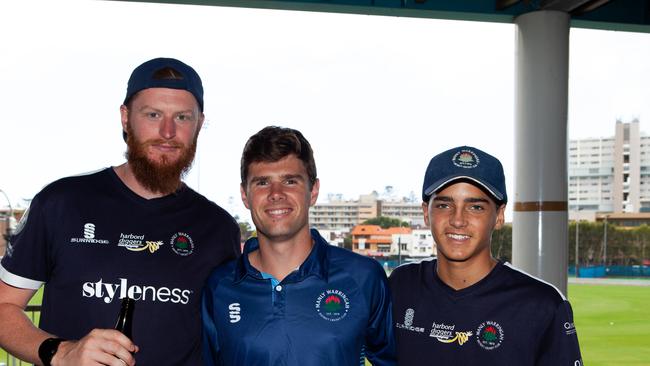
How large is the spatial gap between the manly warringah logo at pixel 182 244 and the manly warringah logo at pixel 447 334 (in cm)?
74

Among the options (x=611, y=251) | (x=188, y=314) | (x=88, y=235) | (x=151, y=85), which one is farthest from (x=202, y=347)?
(x=611, y=251)

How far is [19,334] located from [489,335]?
127 centimetres

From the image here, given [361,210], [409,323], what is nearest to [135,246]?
[409,323]

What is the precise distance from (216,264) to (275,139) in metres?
0.42

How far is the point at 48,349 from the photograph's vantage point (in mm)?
1617

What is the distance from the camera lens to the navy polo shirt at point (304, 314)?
66.6 inches

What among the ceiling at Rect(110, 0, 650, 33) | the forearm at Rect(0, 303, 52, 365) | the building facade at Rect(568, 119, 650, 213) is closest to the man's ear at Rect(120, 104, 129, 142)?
the forearm at Rect(0, 303, 52, 365)

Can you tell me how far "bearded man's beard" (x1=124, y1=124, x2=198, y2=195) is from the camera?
6.06 feet

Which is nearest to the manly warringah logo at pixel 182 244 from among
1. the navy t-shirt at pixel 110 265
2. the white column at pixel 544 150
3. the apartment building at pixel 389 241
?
the navy t-shirt at pixel 110 265

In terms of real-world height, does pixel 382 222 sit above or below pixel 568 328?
below

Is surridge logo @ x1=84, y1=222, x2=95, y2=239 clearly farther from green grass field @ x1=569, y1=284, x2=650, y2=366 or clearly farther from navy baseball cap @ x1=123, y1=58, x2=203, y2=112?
green grass field @ x1=569, y1=284, x2=650, y2=366

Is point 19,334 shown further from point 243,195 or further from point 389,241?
point 389,241

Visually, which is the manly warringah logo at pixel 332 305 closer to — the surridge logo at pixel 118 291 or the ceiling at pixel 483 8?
the surridge logo at pixel 118 291

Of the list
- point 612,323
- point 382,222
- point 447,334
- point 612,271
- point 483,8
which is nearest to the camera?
point 447,334
